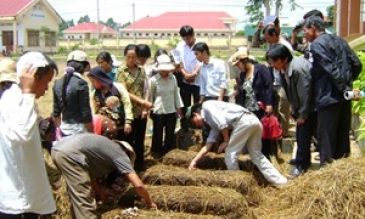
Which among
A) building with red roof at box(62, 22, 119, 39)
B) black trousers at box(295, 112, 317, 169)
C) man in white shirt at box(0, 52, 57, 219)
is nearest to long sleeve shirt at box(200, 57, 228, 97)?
black trousers at box(295, 112, 317, 169)

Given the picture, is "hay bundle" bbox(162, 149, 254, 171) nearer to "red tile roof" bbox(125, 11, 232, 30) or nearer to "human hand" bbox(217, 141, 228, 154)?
"human hand" bbox(217, 141, 228, 154)

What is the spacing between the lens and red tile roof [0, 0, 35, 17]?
46562 mm

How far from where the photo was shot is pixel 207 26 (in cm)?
6175

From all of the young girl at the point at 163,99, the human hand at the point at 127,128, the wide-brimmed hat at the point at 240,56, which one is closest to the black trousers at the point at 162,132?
the young girl at the point at 163,99

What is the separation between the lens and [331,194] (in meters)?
4.11

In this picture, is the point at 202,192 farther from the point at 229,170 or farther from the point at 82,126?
the point at 82,126

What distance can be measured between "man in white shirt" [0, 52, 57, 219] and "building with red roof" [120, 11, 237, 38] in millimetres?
57698

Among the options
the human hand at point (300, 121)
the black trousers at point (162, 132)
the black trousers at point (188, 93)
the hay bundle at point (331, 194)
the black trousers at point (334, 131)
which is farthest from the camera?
the black trousers at point (188, 93)

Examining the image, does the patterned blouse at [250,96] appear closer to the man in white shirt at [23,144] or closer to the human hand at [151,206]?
the human hand at [151,206]

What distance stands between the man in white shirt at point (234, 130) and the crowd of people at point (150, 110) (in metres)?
0.01

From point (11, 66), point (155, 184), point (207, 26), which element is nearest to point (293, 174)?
point (155, 184)

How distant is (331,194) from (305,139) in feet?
4.12

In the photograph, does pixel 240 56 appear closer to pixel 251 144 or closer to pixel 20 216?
pixel 251 144

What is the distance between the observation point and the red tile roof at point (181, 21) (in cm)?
6247
